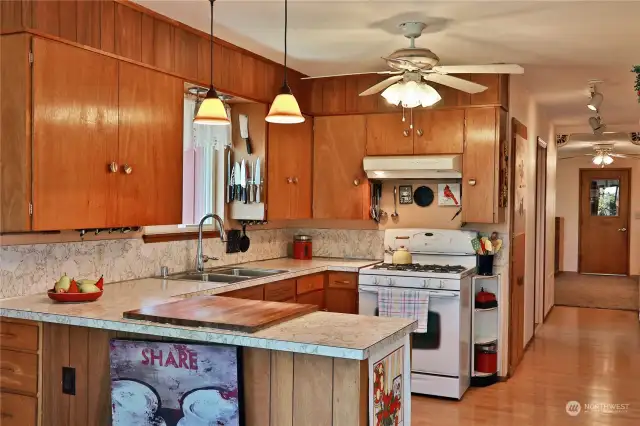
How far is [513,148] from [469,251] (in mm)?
890

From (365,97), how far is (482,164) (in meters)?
1.08

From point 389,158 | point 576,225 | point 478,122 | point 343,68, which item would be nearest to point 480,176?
point 478,122

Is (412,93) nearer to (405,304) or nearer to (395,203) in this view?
(405,304)

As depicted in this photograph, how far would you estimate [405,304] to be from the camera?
176 inches

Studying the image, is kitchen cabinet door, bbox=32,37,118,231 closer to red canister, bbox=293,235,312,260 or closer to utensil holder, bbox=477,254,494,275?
red canister, bbox=293,235,312,260

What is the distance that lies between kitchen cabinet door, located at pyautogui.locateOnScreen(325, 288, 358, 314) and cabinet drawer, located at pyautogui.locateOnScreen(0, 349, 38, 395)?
94.5 inches

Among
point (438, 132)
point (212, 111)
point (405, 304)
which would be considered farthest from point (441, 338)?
point (212, 111)

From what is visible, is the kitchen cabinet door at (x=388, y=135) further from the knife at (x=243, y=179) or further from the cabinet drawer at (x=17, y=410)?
the cabinet drawer at (x=17, y=410)

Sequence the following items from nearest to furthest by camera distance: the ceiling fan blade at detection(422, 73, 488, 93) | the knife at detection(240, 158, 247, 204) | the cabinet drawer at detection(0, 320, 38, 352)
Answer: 1. the cabinet drawer at detection(0, 320, 38, 352)
2. the ceiling fan blade at detection(422, 73, 488, 93)
3. the knife at detection(240, 158, 247, 204)

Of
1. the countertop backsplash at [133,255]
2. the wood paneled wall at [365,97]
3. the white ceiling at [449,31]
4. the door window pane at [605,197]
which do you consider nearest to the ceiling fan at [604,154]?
the door window pane at [605,197]

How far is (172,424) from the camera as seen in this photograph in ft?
8.10

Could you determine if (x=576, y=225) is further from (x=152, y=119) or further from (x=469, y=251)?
(x=152, y=119)

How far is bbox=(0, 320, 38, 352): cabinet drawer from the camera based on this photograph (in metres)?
2.79

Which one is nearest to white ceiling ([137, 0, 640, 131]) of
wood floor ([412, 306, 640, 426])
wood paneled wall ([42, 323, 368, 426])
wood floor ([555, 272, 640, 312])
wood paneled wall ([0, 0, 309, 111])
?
wood paneled wall ([0, 0, 309, 111])
